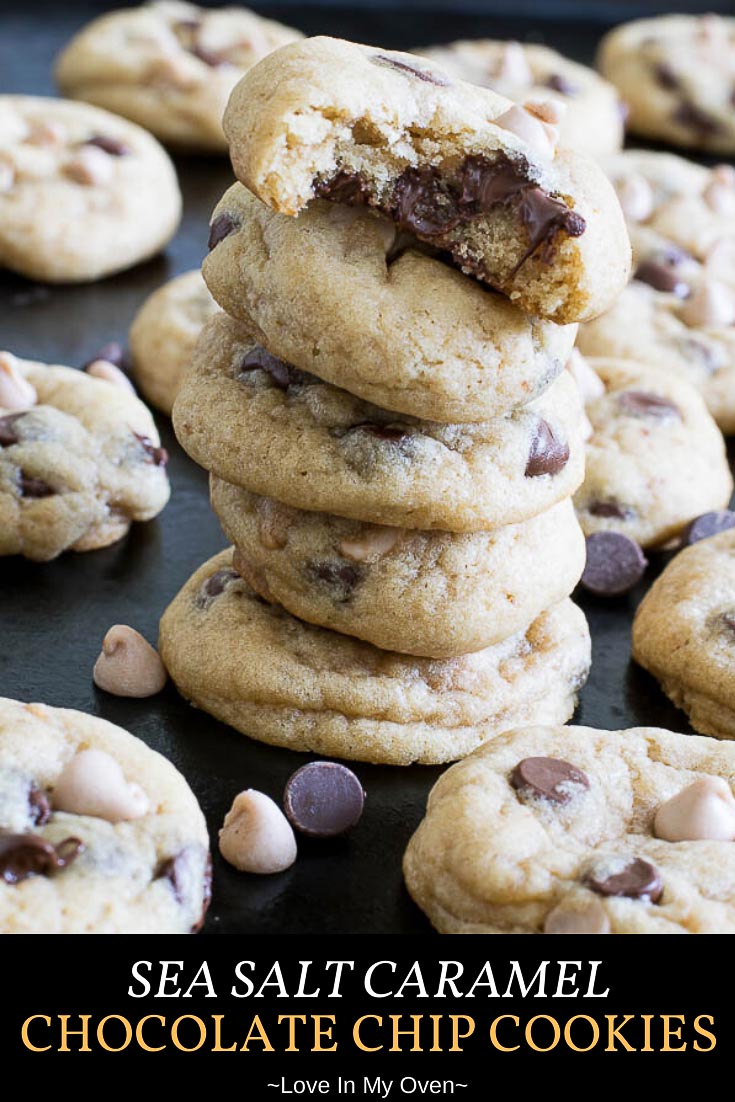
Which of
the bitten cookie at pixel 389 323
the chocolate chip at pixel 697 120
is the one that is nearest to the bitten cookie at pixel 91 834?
the bitten cookie at pixel 389 323

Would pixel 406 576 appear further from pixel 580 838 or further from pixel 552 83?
pixel 552 83

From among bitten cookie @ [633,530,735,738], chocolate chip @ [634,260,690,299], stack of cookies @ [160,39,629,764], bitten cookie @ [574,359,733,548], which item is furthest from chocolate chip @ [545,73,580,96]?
stack of cookies @ [160,39,629,764]

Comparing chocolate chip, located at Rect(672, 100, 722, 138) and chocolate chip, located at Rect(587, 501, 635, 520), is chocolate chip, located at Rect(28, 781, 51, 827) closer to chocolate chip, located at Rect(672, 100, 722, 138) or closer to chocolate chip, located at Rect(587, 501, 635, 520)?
chocolate chip, located at Rect(587, 501, 635, 520)

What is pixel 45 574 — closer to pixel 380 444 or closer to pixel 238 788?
pixel 238 788

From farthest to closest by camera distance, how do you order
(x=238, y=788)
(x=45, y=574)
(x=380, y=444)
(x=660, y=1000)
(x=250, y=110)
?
(x=45, y=574) < (x=238, y=788) < (x=380, y=444) < (x=250, y=110) < (x=660, y=1000)

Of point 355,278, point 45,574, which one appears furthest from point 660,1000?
point 45,574

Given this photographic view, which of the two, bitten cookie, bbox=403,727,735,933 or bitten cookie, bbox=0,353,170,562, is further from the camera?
bitten cookie, bbox=0,353,170,562
